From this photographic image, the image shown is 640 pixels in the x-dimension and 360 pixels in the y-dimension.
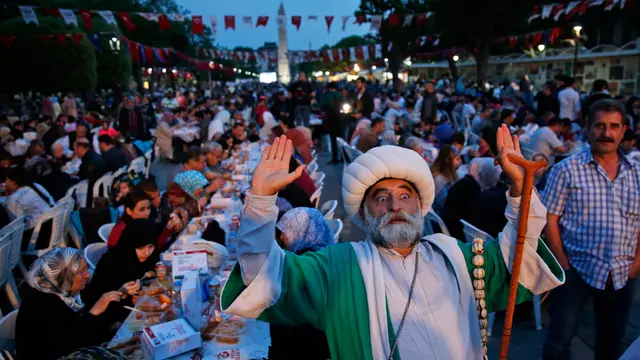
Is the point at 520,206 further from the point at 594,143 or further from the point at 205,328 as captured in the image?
the point at 205,328

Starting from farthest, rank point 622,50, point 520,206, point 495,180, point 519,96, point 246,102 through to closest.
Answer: point 622,50 < point 246,102 < point 519,96 < point 495,180 < point 520,206

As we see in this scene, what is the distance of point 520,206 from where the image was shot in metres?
1.80

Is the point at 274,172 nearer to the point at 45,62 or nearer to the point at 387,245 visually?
the point at 387,245

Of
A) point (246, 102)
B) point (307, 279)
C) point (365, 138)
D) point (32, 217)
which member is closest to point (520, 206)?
point (307, 279)

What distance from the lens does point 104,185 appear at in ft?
23.6

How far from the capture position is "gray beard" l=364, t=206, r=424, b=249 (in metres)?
1.96

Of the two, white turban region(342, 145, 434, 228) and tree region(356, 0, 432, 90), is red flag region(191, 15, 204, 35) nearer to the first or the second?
white turban region(342, 145, 434, 228)

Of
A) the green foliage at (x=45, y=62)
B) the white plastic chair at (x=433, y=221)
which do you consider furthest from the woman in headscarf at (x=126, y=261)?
the green foliage at (x=45, y=62)

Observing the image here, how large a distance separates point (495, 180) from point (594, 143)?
1.84 meters

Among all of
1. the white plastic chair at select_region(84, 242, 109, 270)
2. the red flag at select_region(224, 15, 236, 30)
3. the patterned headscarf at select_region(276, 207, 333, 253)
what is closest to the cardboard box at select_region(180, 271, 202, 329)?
the patterned headscarf at select_region(276, 207, 333, 253)

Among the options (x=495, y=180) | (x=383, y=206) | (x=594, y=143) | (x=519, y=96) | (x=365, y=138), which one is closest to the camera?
(x=383, y=206)

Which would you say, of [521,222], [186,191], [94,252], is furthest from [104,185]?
[521,222]

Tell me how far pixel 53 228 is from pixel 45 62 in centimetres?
2119

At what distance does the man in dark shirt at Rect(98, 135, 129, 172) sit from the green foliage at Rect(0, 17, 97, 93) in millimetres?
15664
